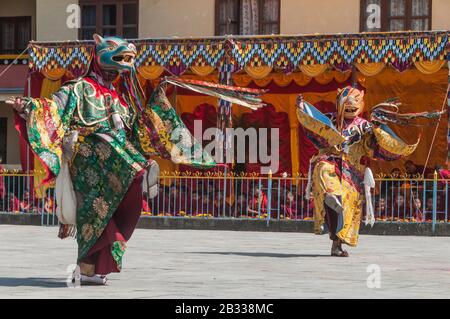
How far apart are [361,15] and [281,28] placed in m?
1.83

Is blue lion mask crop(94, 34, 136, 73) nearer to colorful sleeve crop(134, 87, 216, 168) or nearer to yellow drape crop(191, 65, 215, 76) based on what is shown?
colorful sleeve crop(134, 87, 216, 168)

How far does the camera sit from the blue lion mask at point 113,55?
1150 centimetres

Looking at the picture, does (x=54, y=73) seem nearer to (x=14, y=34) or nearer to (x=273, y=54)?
(x=273, y=54)

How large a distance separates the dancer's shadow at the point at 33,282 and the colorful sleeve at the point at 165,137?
1.38 meters

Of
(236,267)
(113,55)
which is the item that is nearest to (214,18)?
(236,267)

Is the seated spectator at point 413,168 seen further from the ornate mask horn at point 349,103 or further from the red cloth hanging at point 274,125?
the ornate mask horn at point 349,103

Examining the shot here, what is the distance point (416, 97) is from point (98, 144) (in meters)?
13.6

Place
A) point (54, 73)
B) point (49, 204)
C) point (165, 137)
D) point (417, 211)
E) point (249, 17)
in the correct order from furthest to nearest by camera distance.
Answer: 1. point (249, 17)
2. point (54, 73)
3. point (49, 204)
4. point (417, 211)
5. point (165, 137)

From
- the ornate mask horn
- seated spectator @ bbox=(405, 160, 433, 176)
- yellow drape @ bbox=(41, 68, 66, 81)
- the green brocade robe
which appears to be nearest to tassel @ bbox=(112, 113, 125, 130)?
the green brocade robe

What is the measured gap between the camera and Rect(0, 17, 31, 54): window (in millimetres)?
32656

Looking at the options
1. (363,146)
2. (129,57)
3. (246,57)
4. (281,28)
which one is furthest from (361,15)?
(129,57)

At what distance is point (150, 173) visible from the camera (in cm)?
1105

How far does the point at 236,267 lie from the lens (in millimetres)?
13422

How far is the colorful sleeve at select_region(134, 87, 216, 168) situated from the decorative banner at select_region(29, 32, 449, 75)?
1190cm
